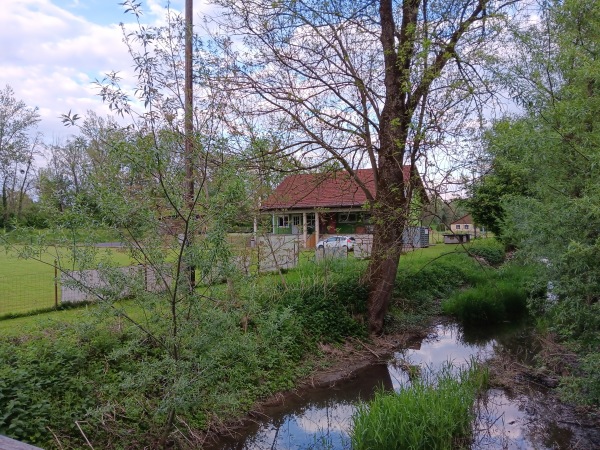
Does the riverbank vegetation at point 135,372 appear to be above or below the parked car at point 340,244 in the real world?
below

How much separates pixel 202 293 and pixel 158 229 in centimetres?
83

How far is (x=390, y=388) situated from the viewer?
353 inches

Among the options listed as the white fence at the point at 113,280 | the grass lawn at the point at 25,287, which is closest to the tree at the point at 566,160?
the white fence at the point at 113,280

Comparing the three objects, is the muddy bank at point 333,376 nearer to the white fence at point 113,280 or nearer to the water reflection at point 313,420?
the water reflection at point 313,420

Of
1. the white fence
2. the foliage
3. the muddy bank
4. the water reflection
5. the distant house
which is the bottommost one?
the water reflection

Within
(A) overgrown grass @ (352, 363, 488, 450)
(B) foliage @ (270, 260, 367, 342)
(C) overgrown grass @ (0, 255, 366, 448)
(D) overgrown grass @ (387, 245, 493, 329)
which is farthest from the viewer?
(D) overgrown grass @ (387, 245, 493, 329)

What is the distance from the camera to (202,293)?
527 cm

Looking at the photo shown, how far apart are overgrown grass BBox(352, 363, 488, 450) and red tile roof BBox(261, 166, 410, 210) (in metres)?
5.49

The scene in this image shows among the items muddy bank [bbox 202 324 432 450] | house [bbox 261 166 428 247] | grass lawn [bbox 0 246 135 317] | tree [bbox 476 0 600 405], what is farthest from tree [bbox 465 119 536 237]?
grass lawn [bbox 0 246 135 317]

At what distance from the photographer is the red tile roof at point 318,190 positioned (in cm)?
1124

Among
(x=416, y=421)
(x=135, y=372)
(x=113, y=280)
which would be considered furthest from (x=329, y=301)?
(x=113, y=280)

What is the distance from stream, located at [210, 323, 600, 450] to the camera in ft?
21.8

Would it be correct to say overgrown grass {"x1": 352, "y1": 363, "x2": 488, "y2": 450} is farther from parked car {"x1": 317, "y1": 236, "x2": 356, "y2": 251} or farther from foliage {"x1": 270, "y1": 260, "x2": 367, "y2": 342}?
parked car {"x1": 317, "y1": 236, "x2": 356, "y2": 251}

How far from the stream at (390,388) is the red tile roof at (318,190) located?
4.10 metres
